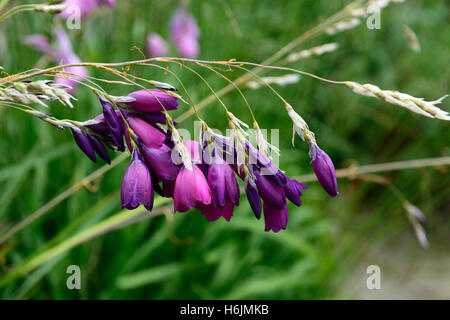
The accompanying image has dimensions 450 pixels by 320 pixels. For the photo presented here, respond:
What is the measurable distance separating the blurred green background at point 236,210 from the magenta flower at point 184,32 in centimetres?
10

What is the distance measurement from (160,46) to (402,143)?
3.07 metres

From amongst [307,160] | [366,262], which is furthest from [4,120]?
[366,262]

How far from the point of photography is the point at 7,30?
6.05 ft

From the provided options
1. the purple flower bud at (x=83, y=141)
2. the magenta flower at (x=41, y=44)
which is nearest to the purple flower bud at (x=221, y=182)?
the purple flower bud at (x=83, y=141)

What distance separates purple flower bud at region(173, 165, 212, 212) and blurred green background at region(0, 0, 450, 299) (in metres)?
0.61

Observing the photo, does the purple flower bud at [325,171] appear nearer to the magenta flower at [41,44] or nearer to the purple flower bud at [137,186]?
the purple flower bud at [137,186]

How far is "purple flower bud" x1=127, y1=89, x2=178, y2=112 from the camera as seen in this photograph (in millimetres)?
722

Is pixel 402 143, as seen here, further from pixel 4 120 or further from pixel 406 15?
pixel 4 120

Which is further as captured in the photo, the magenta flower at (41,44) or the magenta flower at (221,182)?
the magenta flower at (41,44)

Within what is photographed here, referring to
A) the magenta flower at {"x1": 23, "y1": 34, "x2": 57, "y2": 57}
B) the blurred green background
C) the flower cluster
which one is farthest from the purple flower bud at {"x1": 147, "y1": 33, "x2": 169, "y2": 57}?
the flower cluster

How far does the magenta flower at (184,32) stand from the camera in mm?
2434

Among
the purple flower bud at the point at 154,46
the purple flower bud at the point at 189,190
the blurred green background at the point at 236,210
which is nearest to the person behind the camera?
the purple flower bud at the point at 189,190

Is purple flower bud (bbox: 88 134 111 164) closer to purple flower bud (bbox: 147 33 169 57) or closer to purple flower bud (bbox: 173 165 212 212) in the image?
purple flower bud (bbox: 173 165 212 212)

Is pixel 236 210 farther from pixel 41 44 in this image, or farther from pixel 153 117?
pixel 153 117
